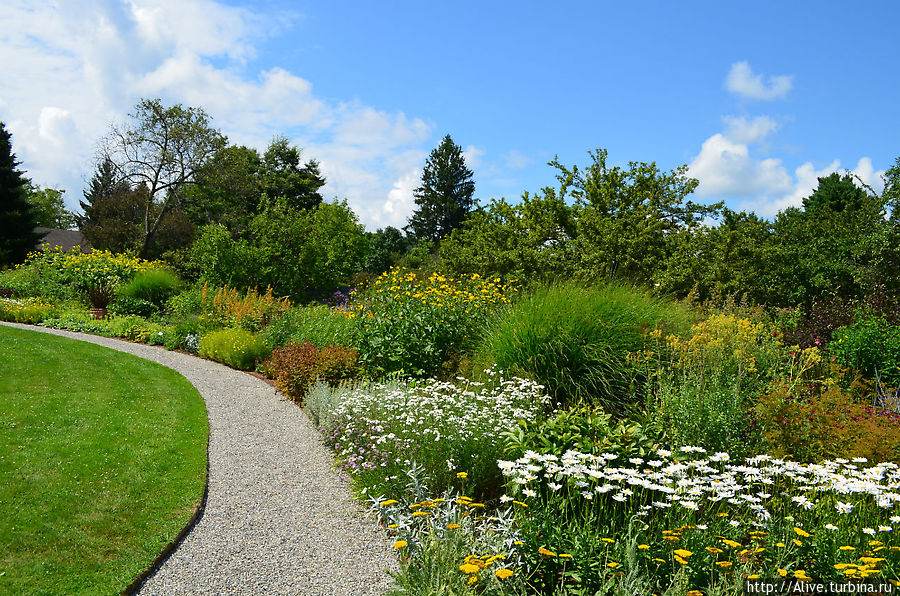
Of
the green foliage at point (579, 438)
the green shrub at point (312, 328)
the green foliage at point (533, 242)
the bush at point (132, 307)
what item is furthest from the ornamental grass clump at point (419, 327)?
the bush at point (132, 307)

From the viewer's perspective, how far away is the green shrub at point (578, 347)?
5.75 metres

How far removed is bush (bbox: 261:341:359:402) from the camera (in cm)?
768

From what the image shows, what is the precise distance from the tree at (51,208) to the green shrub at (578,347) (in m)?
46.7

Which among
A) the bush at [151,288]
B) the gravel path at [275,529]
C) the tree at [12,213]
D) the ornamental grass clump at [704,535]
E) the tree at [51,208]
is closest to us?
the ornamental grass clump at [704,535]

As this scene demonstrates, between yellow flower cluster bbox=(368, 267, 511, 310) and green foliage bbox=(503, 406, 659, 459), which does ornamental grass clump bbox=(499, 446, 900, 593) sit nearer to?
green foliage bbox=(503, 406, 659, 459)

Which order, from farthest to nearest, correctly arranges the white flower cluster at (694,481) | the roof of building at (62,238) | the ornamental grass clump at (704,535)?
the roof of building at (62,238)
the white flower cluster at (694,481)
the ornamental grass clump at (704,535)

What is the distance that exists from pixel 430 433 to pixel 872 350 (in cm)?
619

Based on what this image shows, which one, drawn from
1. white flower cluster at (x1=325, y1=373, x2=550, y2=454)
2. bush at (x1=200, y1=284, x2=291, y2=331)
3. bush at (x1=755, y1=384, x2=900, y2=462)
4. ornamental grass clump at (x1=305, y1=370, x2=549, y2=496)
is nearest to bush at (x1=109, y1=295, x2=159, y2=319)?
bush at (x1=200, y1=284, x2=291, y2=331)

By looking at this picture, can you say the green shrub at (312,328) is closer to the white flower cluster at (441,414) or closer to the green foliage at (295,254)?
the white flower cluster at (441,414)

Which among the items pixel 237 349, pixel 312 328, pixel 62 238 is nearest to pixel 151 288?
pixel 237 349

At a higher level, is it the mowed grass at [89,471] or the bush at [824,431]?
the bush at [824,431]

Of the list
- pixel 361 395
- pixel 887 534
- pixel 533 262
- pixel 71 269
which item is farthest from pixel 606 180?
pixel 71 269

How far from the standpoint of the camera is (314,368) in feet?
25.4

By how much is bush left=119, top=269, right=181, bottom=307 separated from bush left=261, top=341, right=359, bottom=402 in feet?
30.0
